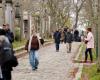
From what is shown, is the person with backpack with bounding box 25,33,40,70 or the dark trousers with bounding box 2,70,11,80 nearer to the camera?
the dark trousers with bounding box 2,70,11,80

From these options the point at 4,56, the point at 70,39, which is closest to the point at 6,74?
the point at 4,56

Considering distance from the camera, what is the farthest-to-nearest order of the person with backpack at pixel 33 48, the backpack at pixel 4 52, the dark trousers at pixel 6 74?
the person with backpack at pixel 33 48 → the dark trousers at pixel 6 74 → the backpack at pixel 4 52

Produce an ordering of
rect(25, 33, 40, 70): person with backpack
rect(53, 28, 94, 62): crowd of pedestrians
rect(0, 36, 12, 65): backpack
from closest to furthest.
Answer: rect(0, 36, 12, 65): backpack, rect(25, 33, 40, 70): person with backpack, rect(53, 28, 94, 62): crowd of pedestrians

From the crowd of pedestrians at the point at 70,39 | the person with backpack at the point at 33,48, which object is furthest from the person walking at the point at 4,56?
the crowd of pedestrians at the point at 70,39

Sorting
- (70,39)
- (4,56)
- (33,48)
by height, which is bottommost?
(70,39)

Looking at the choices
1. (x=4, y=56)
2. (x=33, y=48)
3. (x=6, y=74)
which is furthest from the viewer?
(x=33, y=48)

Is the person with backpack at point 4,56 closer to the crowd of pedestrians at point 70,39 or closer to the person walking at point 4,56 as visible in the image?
the person walking at point 4,56

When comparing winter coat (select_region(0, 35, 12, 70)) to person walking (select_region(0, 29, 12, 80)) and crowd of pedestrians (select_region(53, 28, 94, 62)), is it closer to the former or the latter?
person walking (select_region(0, 29, 12, 80))

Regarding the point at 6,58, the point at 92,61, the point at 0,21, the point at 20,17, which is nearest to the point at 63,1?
the point at 20,17

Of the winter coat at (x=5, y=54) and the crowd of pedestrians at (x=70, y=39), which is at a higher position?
the winter coat at (x=5, y=54)

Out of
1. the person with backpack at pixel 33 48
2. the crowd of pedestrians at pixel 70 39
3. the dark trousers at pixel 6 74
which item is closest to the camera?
the dark trousers at pixel 6 74

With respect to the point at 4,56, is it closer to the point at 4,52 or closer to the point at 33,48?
the point at 4,52

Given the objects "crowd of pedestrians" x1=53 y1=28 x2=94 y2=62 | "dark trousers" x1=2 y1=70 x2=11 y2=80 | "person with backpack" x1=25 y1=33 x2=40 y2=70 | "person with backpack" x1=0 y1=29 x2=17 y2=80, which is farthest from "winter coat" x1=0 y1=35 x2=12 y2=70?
"crowd of pedestrians" x1=53 y1=28 x2=94 y2=62

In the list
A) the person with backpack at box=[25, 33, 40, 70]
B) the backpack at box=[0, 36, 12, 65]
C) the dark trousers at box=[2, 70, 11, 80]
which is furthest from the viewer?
the person with backpack at box=[25, 33, 40, 70]
